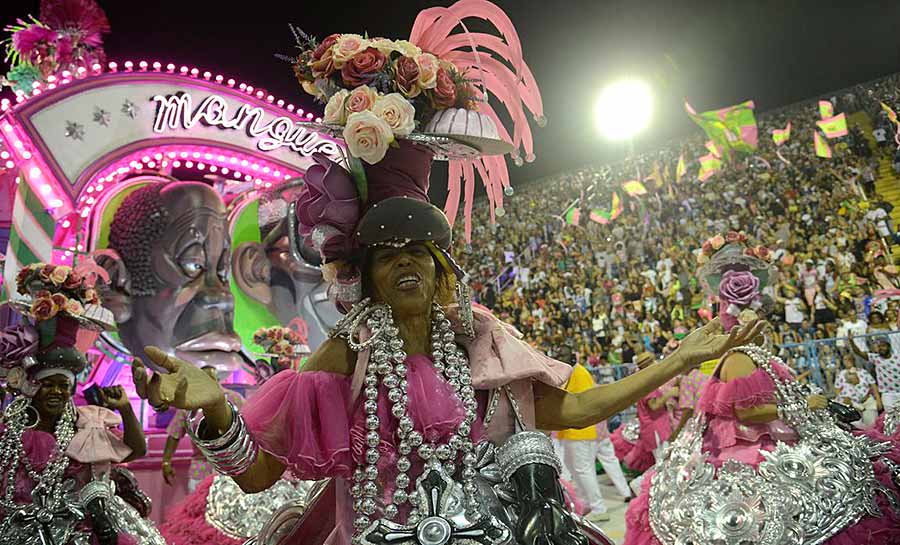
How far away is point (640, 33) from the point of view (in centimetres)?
1097

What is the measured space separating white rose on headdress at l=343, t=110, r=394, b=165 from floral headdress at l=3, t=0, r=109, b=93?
5906 millimetres

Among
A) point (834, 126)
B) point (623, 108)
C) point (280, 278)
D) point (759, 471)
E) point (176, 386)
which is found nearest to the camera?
point (176, 386)

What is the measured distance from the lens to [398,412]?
1.93 meters

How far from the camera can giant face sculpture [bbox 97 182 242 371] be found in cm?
715

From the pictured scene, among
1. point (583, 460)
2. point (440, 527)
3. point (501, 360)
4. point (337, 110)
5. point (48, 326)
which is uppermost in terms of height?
point (48, 326)

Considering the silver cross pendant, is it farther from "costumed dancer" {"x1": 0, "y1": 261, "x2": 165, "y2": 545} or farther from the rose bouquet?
"costumed dancer" {"x1": 0, "y1": 261, "x2": 165, "y2": 545}

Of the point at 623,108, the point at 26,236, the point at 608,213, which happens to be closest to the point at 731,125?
the point at 623,108

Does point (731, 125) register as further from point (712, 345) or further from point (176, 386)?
point (176, 386)

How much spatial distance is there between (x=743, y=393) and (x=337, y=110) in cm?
245

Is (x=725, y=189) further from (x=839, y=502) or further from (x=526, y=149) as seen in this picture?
(x=526, y=149)

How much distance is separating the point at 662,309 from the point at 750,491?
10.2 meters

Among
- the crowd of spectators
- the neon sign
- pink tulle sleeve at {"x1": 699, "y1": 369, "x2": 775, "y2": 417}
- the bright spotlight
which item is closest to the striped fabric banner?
the neon sign

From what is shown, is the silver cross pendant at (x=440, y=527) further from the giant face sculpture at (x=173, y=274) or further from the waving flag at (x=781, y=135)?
Result: the waving flag at (x=781, y=135)

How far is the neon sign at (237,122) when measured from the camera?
23.4 feet
